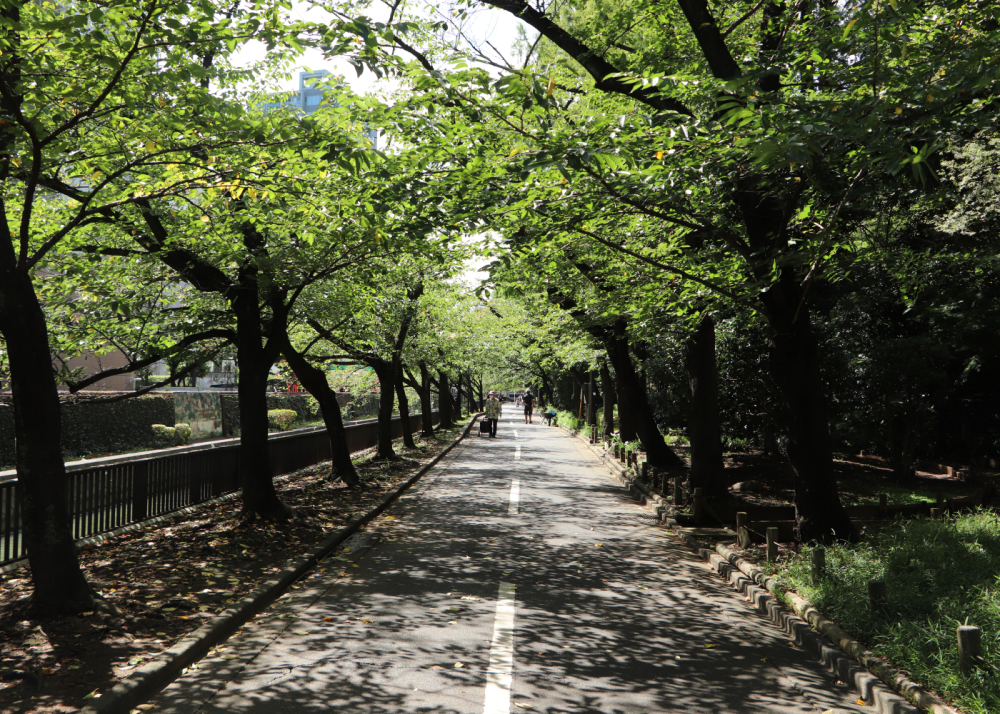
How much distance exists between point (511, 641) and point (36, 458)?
A: 425 centimetres

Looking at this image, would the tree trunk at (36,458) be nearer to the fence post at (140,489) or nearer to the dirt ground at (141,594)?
the dirt ground at (141,594)

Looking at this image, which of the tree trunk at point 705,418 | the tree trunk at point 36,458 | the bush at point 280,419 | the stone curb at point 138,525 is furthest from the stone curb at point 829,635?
the bush at point 280,419

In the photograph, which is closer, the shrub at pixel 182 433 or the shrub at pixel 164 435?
the shrub at pixel 164 435

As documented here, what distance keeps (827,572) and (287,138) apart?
6970 mm

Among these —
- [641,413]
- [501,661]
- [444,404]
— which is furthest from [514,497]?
[444,404]

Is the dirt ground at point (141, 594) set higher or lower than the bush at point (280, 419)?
lower

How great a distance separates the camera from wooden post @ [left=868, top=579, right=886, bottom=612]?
606 cm

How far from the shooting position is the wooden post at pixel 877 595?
6059 millimetres

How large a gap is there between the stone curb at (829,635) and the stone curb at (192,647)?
4.95m

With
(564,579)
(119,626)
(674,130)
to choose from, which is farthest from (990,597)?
(119,626)

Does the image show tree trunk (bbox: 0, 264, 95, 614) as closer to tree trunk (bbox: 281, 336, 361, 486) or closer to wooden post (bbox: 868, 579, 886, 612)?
wooden post (bbox: 868, 579, 886, 612)

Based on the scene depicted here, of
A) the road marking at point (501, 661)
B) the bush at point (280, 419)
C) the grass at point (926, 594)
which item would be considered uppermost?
the bush at point (280, 419)

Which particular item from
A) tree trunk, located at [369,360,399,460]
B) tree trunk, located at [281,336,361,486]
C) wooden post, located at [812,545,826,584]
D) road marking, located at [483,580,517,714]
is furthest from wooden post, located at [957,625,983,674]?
tree trunk, located at [369,360,399,460]

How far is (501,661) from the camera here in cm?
555
